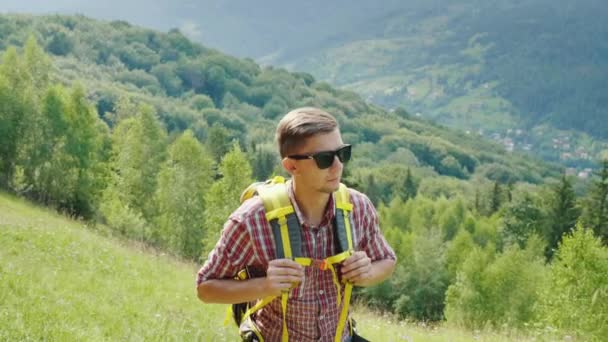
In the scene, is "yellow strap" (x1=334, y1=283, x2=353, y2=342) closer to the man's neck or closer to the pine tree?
the man's neck

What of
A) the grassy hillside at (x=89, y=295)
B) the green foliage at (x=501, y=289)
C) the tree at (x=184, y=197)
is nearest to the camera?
the grassy hillside at (x=89, y=295)

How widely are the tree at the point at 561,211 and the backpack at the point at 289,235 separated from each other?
201 ft

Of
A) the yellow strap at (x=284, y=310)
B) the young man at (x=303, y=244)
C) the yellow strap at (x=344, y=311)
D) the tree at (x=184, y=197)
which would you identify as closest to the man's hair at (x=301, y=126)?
the young man at (x=303, y=244)

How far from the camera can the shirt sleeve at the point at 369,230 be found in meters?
4.57

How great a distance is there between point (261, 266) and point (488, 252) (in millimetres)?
59834

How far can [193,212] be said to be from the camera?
45.6 meters

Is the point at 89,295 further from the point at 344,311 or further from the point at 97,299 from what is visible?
the point at 344,311

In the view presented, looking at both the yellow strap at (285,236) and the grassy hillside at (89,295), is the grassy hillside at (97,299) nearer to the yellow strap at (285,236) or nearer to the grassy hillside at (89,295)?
the grassy hillside at (89,295)

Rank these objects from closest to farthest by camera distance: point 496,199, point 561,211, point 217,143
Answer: point 561,211
point 217,143
point 496,199

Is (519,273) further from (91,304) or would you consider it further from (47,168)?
(91,304)

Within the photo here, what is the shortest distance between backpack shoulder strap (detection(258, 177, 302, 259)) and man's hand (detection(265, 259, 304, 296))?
5.4 inches

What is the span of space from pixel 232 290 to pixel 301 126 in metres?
1.22

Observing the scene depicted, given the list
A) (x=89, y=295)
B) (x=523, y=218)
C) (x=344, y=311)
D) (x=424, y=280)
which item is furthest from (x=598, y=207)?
(x=344, y=311)

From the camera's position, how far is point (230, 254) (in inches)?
164
